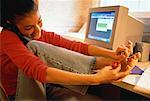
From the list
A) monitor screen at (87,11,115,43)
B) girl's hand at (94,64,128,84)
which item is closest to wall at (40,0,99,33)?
monitor screen at (87,11,115,43)

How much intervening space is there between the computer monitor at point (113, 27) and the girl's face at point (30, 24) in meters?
0.66

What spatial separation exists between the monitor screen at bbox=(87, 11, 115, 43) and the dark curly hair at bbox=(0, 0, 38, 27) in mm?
769

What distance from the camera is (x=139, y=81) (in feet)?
3.10

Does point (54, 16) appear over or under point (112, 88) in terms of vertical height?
over

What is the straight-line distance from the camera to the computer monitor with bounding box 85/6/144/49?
4.93 ft

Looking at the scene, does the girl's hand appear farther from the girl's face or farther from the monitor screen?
the monitor screen

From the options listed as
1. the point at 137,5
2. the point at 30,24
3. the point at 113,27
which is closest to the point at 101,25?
the point at 113,27

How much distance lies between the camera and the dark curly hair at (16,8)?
89 cm

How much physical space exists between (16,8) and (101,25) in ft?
3.05

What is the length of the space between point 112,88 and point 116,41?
1.00ft

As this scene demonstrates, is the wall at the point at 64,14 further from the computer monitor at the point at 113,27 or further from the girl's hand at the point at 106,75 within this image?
the girl's hand at the point at 106,75

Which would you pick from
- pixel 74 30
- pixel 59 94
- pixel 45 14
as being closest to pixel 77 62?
pixel 59 94

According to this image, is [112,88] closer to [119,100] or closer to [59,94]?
[119,100]

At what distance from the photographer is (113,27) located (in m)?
1.52
